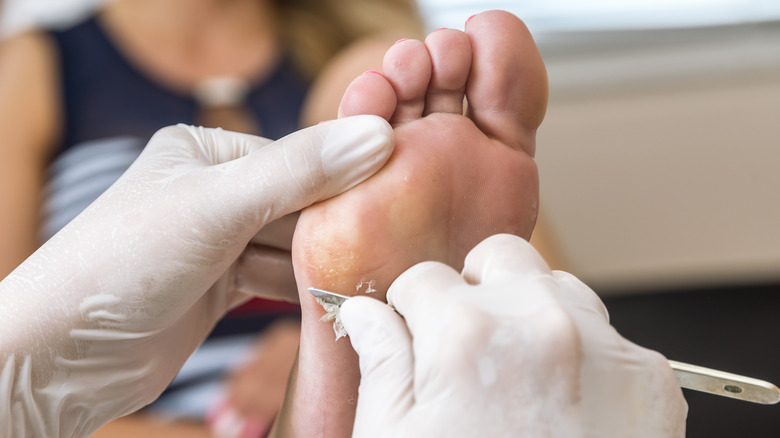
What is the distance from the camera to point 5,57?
1.04m

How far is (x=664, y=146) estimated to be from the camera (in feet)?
4.90

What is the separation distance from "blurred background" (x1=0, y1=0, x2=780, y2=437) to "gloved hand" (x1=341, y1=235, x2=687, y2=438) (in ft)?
3.35

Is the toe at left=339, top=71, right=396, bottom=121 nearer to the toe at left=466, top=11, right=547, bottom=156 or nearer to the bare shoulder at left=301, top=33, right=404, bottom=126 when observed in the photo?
the toe at left=466, top=11, right=547, bottom=156

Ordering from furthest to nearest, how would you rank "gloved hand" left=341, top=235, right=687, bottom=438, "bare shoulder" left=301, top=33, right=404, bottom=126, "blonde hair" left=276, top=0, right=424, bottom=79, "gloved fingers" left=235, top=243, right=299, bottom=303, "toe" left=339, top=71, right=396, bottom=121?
"blonde hair" left=276, top=0, right=424, bottom=79
"bare shoulder" left=301, top=33, right=404, bottom=126
"gloved fingers" left=235, top=243, right=299, bottom=303
"toe" left=339, top=71, right=396, bottom=121
"gloved hand" left=341, top=235, right=687, bottom=438

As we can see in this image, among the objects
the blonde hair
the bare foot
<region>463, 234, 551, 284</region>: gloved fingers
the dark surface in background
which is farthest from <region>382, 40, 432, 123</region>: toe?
the blonde hair

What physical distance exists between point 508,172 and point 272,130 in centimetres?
66

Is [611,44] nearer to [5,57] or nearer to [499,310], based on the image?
[5,57]

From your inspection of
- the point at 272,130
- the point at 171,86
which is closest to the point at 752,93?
the point at 272,130

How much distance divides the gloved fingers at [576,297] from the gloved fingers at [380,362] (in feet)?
0.31

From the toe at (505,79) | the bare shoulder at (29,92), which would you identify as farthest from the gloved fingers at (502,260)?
the bare shoulder at (29,92)

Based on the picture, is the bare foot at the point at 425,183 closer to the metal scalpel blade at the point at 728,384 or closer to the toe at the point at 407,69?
the toe at the point at 407,69

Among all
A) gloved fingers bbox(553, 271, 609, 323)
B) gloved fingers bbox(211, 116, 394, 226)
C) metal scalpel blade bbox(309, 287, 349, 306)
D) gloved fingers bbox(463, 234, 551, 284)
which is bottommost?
metal scalpel blade bbox(309, 287, 349, 306)

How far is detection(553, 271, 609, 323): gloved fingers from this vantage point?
403 millimetres

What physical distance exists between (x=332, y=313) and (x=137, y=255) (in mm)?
136
